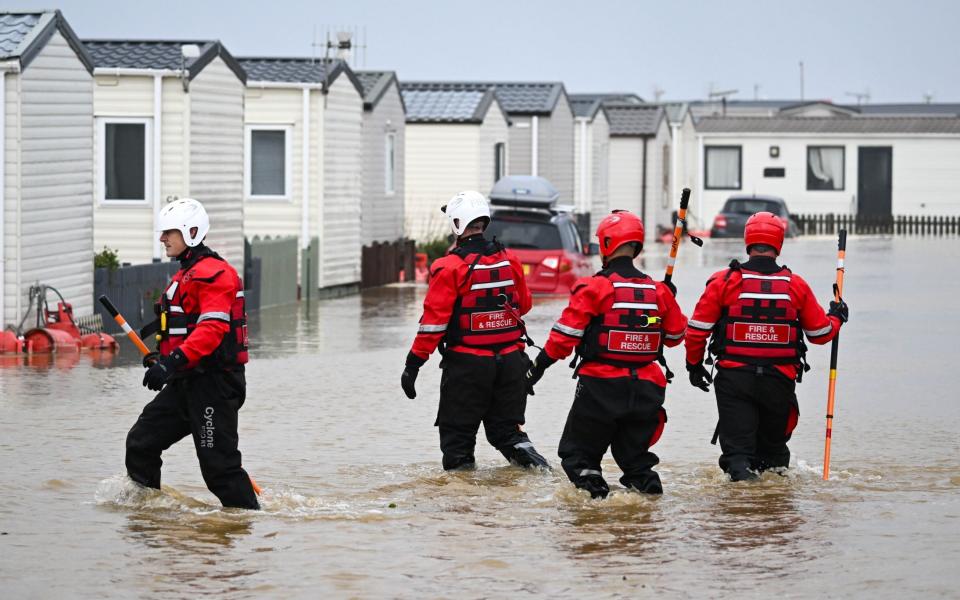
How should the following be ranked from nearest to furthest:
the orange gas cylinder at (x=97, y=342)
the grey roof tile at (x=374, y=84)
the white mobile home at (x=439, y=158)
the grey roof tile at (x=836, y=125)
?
1. the orange gas cylinder at (x=97, y=342)
2. the grey roof tile at (x=374, y=84)
3. the white mobile home at (x=439, y=158)
4. the grey roof tile at (x=836, y=125)

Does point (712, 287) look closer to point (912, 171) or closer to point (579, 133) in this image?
point (579, 133)

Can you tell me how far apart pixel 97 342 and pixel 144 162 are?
5225 millimetres

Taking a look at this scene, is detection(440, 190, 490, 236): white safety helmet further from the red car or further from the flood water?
the red car

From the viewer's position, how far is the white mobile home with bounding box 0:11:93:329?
17703mm

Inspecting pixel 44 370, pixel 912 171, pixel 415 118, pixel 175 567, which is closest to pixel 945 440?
pixel 175 567

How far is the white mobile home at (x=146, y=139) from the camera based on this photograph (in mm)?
22859

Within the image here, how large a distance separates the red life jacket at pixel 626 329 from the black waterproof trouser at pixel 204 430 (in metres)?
1.98

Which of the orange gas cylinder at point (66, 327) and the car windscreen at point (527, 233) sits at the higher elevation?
the car windscreen at point (527, 233)

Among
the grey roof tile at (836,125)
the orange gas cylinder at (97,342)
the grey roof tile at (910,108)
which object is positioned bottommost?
the orange gas cylinder at (97,342)

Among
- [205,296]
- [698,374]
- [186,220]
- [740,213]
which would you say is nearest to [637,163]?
[740,213]

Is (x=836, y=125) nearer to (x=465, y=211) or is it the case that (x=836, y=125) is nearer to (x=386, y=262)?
(x=386, y=262)

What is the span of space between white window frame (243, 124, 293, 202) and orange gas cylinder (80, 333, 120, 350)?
881 cm

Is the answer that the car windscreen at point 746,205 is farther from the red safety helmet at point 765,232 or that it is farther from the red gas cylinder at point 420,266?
the red safety helmet at point 765,232

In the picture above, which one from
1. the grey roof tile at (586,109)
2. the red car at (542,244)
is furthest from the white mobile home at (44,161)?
the grey roof tile at (586,109)
